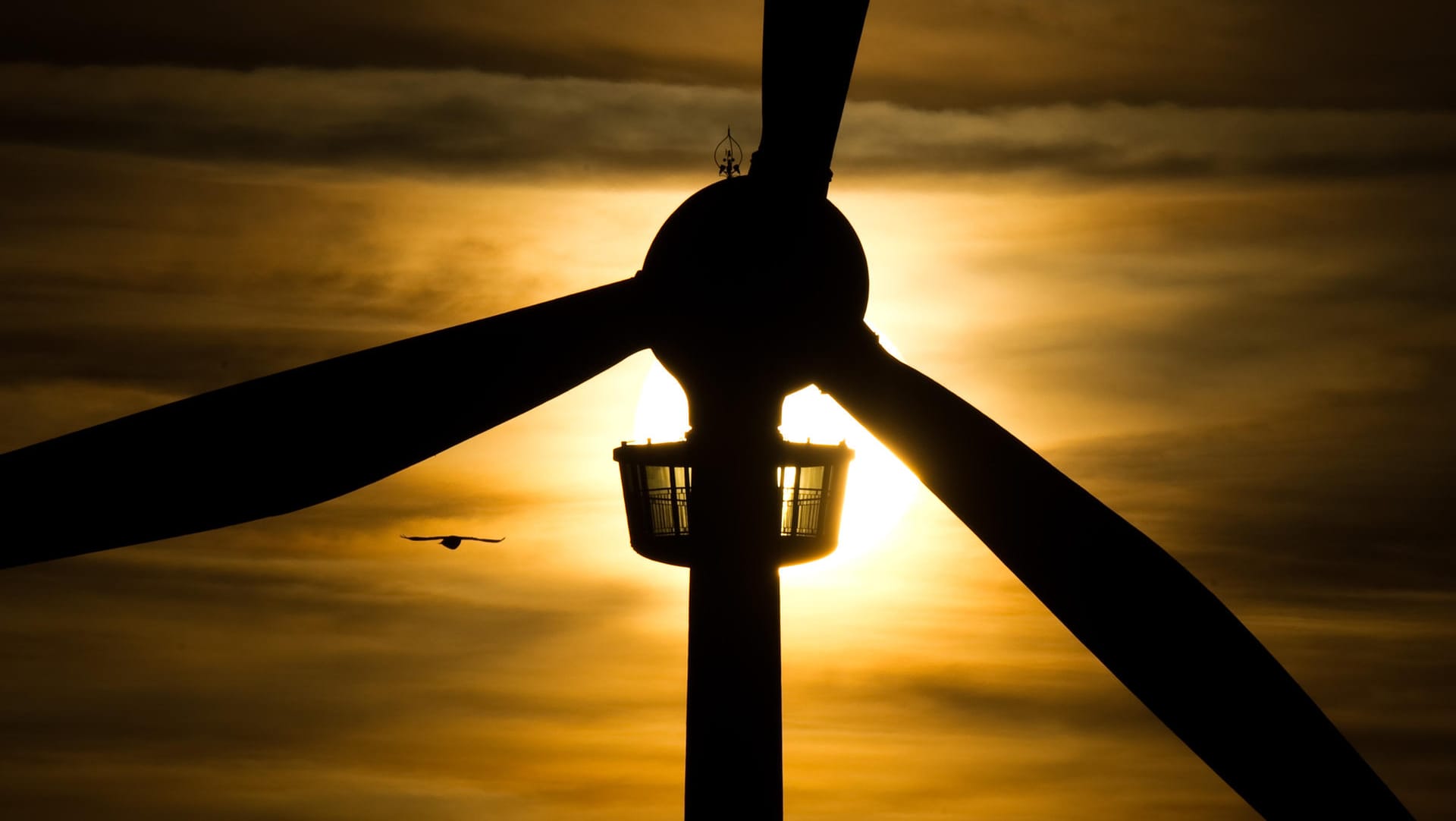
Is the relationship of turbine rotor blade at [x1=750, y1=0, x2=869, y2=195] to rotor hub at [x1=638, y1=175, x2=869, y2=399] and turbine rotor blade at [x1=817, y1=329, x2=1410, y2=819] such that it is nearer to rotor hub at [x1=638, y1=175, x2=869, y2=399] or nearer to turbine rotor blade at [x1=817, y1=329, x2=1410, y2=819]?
rotor hub at [x1=638, y1=175, x2=869, y2=399]

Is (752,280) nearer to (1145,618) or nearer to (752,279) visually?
(752,279)

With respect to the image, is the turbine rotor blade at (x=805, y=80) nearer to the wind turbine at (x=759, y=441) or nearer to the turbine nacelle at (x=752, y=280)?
the wind turbine at (x=759, y=441)

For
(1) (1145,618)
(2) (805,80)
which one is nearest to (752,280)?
(2) (805,80)

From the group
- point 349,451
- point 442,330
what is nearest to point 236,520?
point 349,451

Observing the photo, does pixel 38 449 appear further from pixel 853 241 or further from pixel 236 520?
pixel 853 241

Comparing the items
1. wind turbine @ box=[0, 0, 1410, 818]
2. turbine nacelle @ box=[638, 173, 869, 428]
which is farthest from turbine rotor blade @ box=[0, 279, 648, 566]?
turbine nacelle @ box=[638, 173, 869, 428]

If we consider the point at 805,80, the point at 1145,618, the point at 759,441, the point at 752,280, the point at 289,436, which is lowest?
the point at 1145,618
